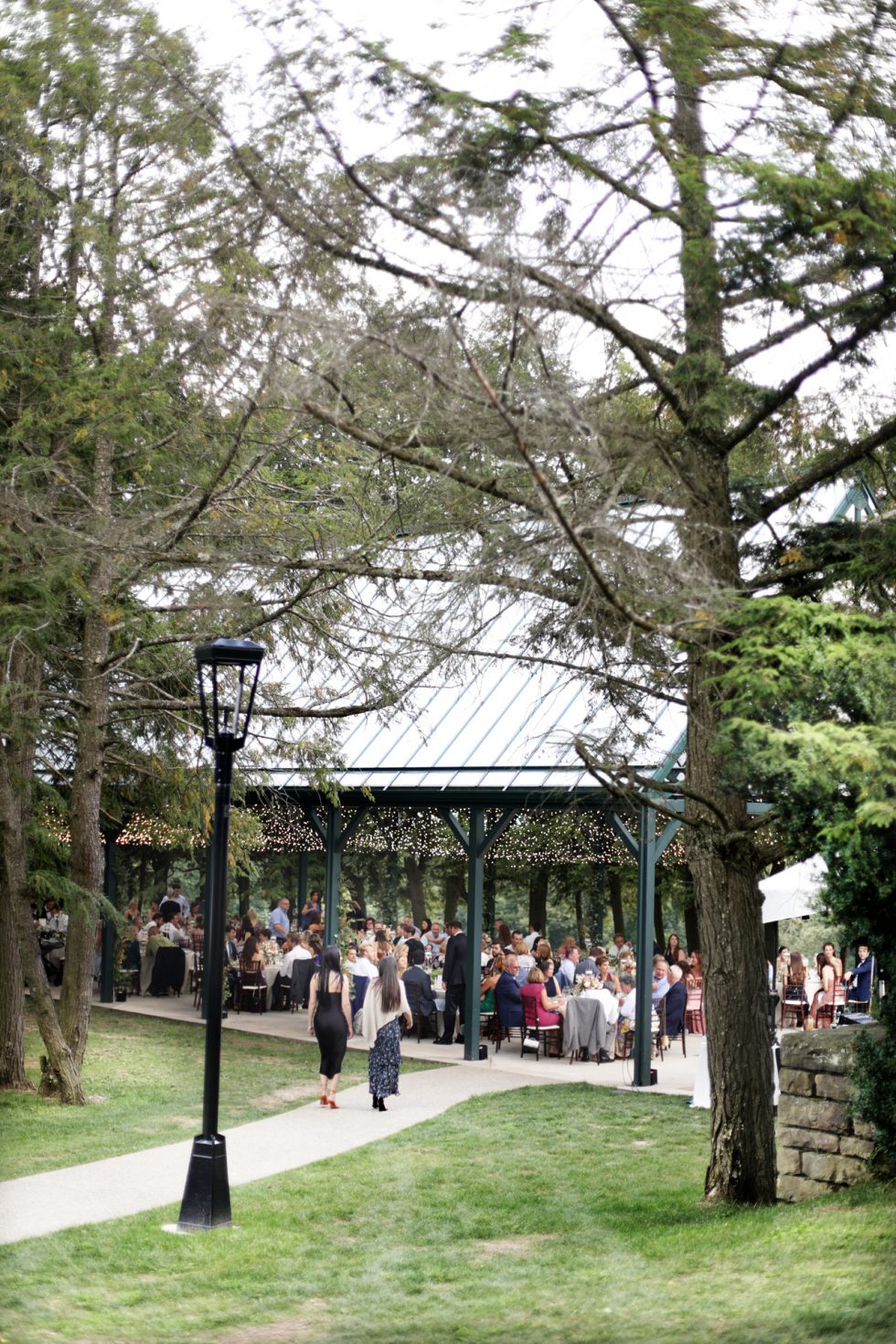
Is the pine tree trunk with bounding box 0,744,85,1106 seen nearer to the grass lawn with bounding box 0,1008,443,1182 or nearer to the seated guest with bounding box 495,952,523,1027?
the grass lawn with bounding box 0,1008,443,1182

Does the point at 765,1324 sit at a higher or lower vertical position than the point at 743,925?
lower

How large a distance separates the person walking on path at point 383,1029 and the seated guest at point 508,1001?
4.57 metres

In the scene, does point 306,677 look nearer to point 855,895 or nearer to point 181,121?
point 181,121

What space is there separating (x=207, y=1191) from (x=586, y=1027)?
9.73 metres

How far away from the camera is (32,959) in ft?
45.0

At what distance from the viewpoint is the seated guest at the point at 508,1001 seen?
18469 mm

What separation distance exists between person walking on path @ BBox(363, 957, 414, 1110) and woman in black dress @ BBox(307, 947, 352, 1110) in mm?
256

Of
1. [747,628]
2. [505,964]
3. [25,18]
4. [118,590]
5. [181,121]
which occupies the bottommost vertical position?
[505,964]

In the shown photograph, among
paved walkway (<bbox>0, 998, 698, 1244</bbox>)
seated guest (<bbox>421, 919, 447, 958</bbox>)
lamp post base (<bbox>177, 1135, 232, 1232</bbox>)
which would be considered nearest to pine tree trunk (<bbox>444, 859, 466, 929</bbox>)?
seated guest (<bbox>421, 919, 447, 958</bbox>)

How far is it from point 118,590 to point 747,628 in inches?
264

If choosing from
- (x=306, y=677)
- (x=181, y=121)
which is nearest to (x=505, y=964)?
(x=306, y=677)

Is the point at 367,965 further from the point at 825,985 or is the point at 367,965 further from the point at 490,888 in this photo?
the point at 490,888

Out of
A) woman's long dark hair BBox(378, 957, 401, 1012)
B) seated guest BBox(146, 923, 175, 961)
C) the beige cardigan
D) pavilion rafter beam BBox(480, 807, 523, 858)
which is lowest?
the beige cardigan

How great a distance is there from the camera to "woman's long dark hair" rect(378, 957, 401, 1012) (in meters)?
13.5
